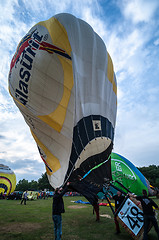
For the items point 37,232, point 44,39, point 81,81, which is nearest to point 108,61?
point 81,81

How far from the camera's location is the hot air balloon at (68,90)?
6184 mm

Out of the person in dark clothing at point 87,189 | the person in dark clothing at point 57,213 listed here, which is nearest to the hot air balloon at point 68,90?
the person in dark clothing at point 87,189

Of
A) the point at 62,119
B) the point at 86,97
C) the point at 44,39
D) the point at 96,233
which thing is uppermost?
the point at 44,39

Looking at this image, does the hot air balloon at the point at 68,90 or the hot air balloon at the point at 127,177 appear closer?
the hot air balloon at the point at 68,90

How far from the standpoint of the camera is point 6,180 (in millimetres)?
25016

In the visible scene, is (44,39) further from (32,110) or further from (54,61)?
(32,110)

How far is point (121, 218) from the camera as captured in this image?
4.70 m

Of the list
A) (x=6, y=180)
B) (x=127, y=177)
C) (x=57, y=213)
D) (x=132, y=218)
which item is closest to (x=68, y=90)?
(x=57, y=213)

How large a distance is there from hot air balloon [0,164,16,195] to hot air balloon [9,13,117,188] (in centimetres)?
2023

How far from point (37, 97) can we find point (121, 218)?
571cm

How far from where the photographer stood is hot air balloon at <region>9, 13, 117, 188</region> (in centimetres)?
618

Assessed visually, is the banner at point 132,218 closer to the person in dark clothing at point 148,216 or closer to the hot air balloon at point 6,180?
the person in dark clothing at point 148,216

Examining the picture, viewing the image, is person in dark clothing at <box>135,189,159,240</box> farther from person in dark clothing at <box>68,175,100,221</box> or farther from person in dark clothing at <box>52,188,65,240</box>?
person in dark clothing at <box>52,188,65,240</box>

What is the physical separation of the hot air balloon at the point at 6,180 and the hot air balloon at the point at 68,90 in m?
20.2
